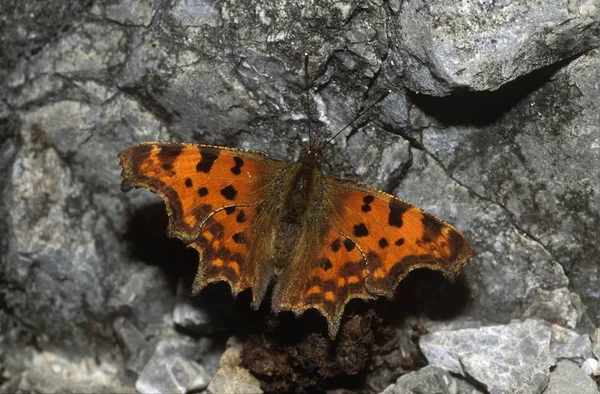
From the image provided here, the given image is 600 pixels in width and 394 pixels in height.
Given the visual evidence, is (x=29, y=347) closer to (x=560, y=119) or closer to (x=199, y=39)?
(x=199, y=39)

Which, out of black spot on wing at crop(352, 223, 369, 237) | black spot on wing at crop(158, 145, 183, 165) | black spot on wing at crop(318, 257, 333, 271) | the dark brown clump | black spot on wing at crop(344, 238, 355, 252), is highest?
black spot on wing at crop(158, 145, 183, 165)

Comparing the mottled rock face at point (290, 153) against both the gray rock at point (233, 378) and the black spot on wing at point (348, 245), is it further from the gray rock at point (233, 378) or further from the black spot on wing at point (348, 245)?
the black spot on wing at point (348, 245)

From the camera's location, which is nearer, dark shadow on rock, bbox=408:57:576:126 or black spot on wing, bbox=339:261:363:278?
black spot on wing, bbox=339:261:363:278

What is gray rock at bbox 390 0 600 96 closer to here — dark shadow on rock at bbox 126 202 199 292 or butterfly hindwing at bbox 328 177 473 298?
butterfly hindwing at bbox 328 177 473 298

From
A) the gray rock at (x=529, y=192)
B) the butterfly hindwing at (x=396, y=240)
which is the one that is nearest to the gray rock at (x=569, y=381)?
the gray rock at (x=529, y=192)

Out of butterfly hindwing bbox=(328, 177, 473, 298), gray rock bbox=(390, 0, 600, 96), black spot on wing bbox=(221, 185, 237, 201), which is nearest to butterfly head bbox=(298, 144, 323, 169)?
butterfly hindwing bbox=(328, 177, 473, 298)
